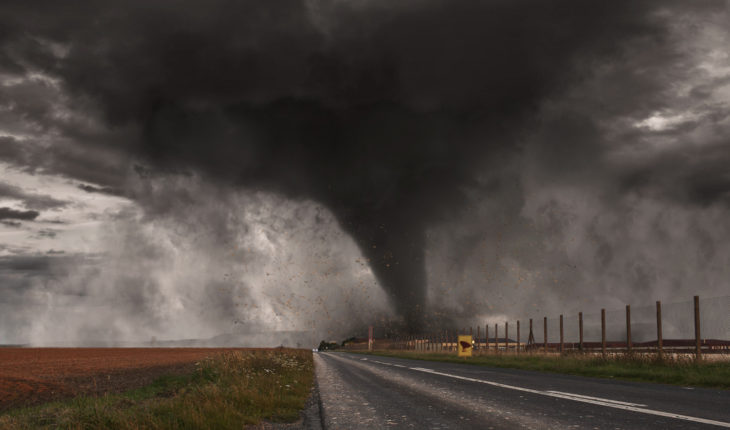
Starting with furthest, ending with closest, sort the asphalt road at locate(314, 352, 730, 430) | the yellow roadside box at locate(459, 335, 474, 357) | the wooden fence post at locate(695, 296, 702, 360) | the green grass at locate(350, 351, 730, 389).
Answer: the yellow roadside box at locate(459, 335, 474, 357), the wooden fence post at locate(695, 296, 702, 360), the green grass at locate(350, 351, 730, 389), the asphalt road at locate(314, 352, 730, 430)

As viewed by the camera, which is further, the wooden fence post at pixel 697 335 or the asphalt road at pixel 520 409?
the wooden fence post at pixel 697 335

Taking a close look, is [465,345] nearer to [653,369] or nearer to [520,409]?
[653,369]

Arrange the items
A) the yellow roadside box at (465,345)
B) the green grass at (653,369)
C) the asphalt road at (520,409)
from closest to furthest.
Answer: the asphalt road at (520,409), the green grass at (653,369), the yellow roadside box at (465,345)

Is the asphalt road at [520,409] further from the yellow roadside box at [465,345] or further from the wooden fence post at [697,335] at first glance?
the yellow roadside box at [465,345]

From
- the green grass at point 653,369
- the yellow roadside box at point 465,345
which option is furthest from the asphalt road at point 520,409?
the yellow roadside box at point 465,345

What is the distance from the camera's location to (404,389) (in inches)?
452

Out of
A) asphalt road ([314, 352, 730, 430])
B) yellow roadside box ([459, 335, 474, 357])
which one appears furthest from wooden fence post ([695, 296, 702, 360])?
yellow roadside box ([459, 335, 474, 357])

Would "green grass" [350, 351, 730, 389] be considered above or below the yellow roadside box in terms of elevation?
above

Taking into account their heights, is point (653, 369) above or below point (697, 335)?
below

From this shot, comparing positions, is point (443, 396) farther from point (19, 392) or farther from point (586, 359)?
point (19, 392)

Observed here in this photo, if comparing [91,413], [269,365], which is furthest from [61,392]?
[91,413]

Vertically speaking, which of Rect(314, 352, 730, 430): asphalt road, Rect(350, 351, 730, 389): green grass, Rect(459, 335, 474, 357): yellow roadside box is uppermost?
Rect(314, 352, 730, 430): asphalt road

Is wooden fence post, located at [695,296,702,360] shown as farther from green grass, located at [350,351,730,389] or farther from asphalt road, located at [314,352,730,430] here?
asphalt road, located at [314,352,730,430]

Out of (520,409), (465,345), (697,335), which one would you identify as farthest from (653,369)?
(465,345)
